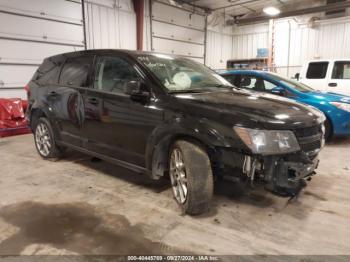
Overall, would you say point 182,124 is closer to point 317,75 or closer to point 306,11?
point 317,75

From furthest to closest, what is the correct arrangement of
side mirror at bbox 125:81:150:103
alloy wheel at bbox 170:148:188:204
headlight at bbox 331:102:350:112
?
1. headlight at bbox 331:102:350:112
2. side mirror at bbox 125:81:150:103
3. alloy wheel at bbox 170:148:188:204

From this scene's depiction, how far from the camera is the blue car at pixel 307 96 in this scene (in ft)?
16.5

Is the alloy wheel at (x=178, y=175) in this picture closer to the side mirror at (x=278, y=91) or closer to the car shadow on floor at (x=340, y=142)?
the side mirror at (x=278, y=91)

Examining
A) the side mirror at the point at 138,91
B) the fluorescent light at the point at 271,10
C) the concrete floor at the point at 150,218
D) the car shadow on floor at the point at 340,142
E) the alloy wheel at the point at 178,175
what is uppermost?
the fluorescent light at the point at 271,10

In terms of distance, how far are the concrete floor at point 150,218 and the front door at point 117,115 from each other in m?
0.47

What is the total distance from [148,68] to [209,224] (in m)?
1.62

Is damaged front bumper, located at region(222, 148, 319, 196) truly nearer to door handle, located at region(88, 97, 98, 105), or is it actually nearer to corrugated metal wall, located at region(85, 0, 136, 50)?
door handle, located at region(88, 97, 98, 105)

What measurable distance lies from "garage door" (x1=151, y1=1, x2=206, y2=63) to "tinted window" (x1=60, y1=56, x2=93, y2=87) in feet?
21.3

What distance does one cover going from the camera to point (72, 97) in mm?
3564

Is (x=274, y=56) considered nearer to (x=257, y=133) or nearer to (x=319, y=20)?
(x=319, y=20)

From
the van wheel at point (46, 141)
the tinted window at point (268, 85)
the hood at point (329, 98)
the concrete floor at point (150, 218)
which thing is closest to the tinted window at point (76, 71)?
the van wheel at point (46, 141)

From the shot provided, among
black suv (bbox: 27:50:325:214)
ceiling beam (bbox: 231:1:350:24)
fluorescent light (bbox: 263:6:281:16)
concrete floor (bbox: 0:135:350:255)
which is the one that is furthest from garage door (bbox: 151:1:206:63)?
concrete floor (bbox: 0:135:350:255)

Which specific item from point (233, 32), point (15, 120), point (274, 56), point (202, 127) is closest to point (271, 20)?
point (274, 56)

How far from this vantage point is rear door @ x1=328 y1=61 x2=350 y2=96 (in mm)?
7238
